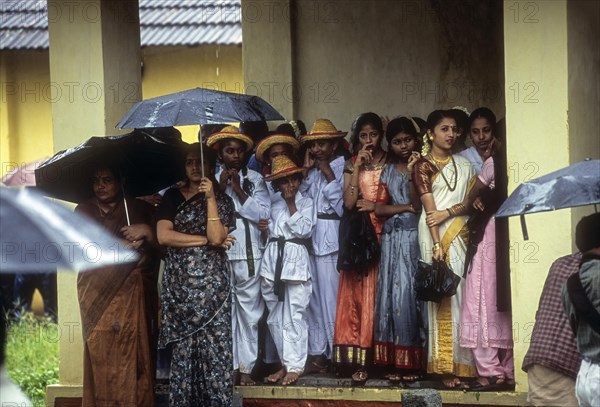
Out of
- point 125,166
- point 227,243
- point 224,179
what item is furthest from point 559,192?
point 125,166

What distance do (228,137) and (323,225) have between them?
101cm

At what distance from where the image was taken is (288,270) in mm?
10062

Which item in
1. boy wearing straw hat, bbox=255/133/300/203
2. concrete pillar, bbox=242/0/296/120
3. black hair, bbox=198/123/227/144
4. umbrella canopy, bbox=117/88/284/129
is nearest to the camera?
umbrella canopy, bbox=117/88/284/129

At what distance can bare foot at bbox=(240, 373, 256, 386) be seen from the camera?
10122mm

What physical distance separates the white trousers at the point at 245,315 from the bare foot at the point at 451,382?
1508 mm

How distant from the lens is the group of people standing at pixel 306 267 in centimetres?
962

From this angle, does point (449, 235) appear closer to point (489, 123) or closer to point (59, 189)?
point (489, 123)

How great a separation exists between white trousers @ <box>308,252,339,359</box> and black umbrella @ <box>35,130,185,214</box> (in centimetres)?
135

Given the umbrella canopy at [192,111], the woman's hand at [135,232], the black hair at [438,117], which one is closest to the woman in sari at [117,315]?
the woman's hand at [135,232]

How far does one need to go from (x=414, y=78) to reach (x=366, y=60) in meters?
0.48

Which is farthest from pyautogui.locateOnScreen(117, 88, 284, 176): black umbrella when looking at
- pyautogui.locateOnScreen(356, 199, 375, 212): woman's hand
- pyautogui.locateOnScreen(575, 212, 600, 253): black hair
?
pyautogui.locateOnScreen(575, 212, 600, 253): black hair

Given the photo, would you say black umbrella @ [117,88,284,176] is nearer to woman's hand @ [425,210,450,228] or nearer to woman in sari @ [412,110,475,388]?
woman in sari @ [412,110,475,388]

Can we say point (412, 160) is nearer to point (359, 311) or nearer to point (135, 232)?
point (359, 311)

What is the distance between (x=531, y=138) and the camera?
9.26 m
